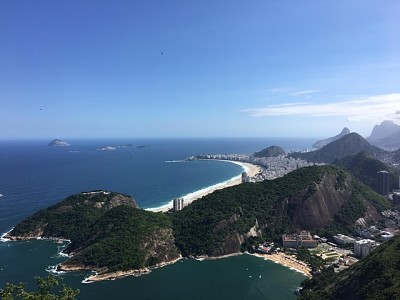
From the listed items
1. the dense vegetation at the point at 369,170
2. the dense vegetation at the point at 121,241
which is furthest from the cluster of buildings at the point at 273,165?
the dense vegetation at the point at 121,241

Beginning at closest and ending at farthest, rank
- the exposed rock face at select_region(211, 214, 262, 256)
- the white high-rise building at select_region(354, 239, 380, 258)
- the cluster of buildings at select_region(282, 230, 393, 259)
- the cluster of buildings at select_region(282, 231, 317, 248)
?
the white high-rise building at select_region(354, 239, 380, 258), the cluster of buildings at select_region(282, 230, 393, 259), the exposed rock face at select_region(211, 214, 262, 256), the cluster of buildings at select_region(282, 231, 317, 248)

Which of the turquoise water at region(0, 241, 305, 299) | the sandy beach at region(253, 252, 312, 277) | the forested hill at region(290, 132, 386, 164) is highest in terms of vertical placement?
the forested hill at region(290, 132, 386, 164)

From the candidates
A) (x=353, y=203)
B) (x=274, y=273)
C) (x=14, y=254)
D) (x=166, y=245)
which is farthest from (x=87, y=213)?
(x=353, y=203)

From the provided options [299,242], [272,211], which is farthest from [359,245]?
[272,211]

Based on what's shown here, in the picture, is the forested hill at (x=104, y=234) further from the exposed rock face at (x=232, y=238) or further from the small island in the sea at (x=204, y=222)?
the exposed rock face at (x=232, y=238)

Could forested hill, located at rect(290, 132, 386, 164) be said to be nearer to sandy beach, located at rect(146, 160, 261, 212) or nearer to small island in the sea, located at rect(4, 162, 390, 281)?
sandy beach, located at rect(146, 160, 261, 212)

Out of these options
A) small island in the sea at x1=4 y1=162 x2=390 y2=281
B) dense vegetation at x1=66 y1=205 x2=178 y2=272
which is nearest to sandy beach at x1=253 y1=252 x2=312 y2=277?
small island in the sea at x1=4 y1=162 x2=390 y2=281
